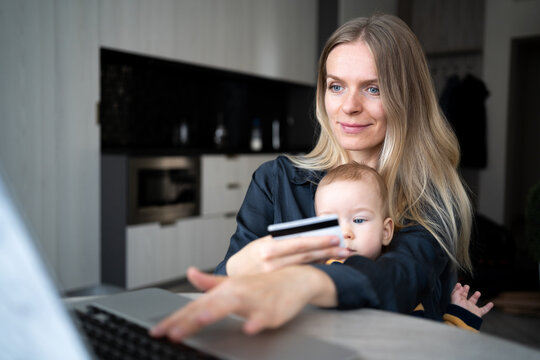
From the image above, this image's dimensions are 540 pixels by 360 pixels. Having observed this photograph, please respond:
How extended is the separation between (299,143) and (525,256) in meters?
2.44

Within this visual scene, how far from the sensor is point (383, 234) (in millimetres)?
1176

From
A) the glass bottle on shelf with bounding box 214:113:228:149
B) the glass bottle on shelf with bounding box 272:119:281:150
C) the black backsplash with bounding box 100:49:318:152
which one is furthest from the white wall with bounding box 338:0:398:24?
the glass bottle on shelf with bounding box 214:113:228:149

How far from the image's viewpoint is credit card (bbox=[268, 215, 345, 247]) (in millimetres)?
728

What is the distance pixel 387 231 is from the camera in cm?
118

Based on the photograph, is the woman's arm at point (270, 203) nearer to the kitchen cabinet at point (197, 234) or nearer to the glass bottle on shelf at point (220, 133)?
the kitchen cabinet at point (197, 234)

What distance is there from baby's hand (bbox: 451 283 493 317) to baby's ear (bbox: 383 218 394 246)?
0.69 ft

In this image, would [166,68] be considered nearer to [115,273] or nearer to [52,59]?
[52,59]

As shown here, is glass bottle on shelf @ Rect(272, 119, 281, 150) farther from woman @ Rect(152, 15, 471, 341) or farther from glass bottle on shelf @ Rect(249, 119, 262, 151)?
woman @ Rect(152, 15, 471, 341)

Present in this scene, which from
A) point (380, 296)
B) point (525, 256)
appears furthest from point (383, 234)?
point (525, 256)

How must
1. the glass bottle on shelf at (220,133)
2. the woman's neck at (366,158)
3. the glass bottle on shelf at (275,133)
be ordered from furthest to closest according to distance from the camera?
the glass bottle on shelf at (275,133) → the glass bottle on shelf at (220,133) → the woman's neck at (366,158)

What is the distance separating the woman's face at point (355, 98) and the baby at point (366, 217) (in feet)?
0.50

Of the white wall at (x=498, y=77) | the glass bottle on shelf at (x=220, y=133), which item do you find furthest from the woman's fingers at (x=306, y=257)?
the white wall at (x=498, y=77)

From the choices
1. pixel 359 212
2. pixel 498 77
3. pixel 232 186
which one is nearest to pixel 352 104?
pixel 359 212

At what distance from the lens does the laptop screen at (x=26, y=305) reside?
1.36 ft
